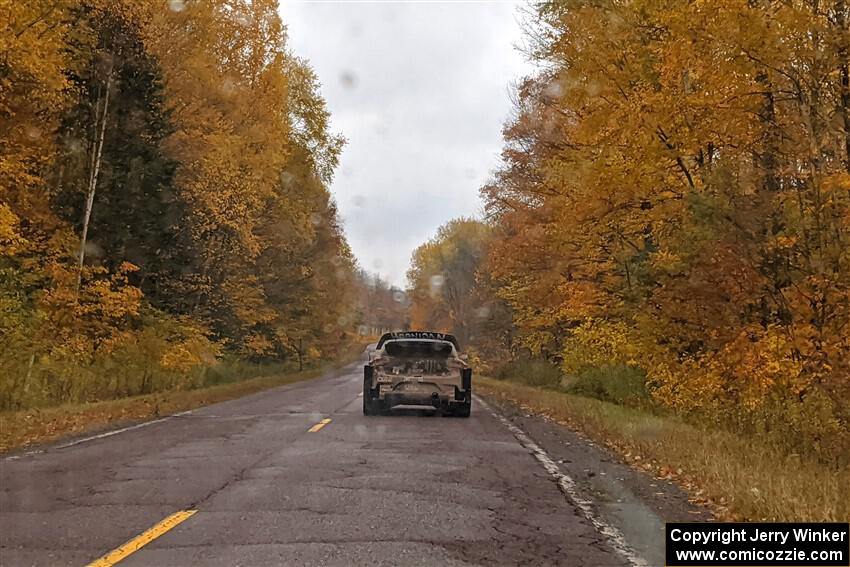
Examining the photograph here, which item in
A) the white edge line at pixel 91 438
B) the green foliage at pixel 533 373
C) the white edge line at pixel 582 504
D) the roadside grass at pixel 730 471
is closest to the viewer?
the white edge line at pixel 582 504

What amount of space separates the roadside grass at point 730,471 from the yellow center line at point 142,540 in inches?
184

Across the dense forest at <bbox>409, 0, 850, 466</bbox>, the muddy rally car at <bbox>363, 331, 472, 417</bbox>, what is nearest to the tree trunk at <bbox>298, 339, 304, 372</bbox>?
the dense forest at <bbox>409, 0, 850, 466</bbox>

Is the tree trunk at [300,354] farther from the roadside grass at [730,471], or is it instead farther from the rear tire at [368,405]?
the roadside grass at [730,471]

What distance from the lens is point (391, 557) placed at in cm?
489

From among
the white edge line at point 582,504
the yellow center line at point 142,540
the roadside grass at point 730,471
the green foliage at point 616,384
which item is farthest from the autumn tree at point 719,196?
the yellow center line at point 142,540

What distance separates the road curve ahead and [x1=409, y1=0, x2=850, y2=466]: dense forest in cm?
401

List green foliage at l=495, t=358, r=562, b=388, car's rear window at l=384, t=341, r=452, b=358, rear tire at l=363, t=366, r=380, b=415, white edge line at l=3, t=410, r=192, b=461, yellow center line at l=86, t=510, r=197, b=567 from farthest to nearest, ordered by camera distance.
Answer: green foliage at l=495, t=358, r=562, b=388 < car's rear window at l=384, t=341, r=452, b=358 < rear tire at l=363, t=366, r=380, b=415 < white edge line at l=3, t=410, r=192, b=461 < yellow center line at l=86, t=510, r=197, b=567

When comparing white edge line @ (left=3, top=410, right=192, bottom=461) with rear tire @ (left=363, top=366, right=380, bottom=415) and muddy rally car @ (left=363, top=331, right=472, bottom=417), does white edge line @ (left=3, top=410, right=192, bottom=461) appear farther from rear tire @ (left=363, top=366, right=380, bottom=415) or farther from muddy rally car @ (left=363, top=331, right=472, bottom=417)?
muddy rally car @ (left=363, top=331, right=472, bottom=417)

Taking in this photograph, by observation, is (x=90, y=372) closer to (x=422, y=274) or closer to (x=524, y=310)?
(x=524, y=310)

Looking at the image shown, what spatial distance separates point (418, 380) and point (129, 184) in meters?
12.1

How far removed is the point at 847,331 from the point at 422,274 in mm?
77286

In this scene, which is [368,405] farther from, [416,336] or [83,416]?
[83,416]

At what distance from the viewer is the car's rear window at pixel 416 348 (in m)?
15.0

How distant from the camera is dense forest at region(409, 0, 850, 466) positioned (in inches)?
410
